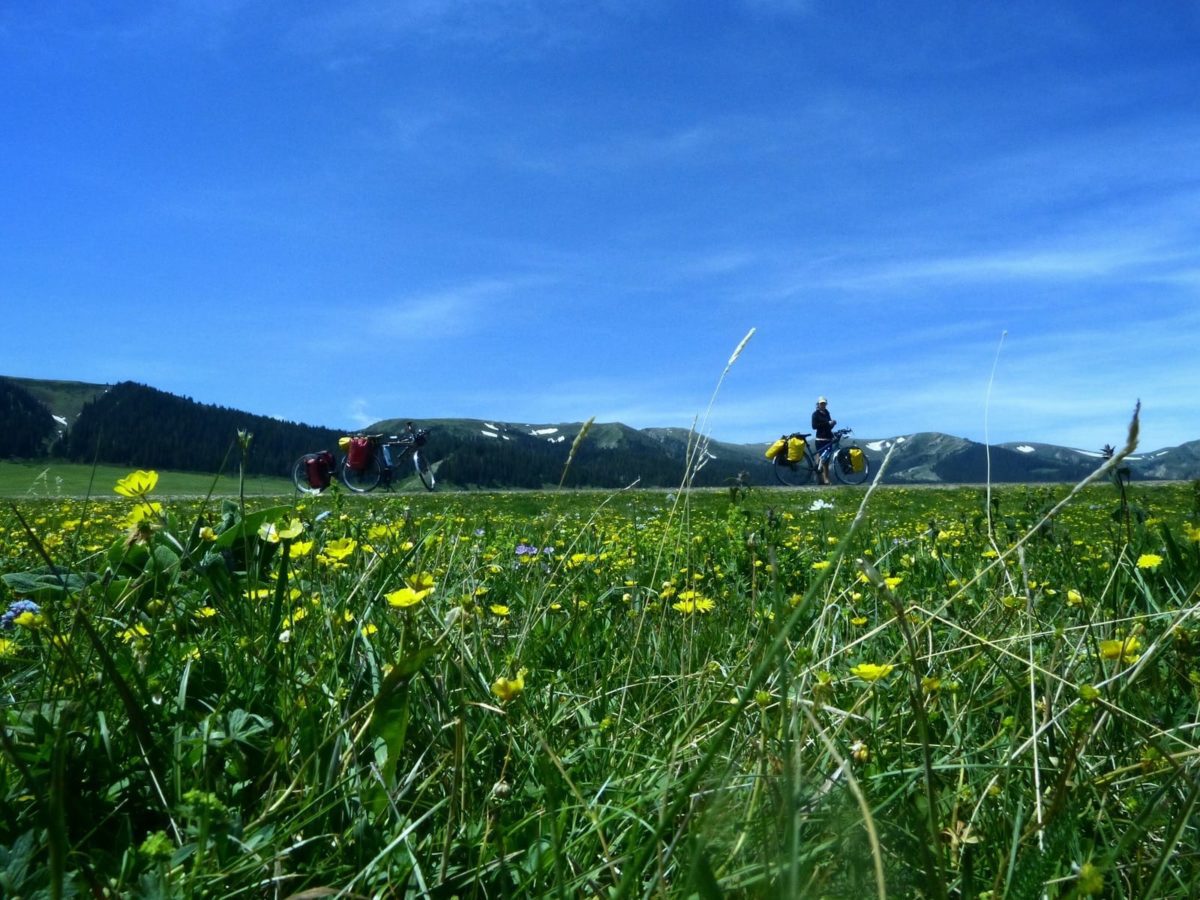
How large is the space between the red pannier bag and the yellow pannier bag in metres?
17.9

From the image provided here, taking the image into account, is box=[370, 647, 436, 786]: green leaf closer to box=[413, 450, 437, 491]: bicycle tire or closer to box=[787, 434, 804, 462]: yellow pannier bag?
box=[413, 450, 437, 491]: bicycle tire

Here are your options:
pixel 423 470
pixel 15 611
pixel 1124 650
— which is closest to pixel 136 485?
pixel 15 611

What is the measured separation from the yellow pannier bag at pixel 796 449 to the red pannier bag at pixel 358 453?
17911mm

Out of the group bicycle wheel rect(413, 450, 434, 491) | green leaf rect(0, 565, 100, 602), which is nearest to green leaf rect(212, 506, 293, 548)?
green leaf rect(0, 565, 100, 602)

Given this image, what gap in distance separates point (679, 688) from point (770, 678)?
0.21 m

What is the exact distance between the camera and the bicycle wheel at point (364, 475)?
3972cm

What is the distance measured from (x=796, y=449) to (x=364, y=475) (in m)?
19.3

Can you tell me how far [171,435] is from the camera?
17262cm

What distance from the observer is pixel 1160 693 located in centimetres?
205

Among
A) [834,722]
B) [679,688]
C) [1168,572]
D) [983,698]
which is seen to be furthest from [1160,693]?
[1168,572]

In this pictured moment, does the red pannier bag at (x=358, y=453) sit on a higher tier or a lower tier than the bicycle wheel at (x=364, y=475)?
higher

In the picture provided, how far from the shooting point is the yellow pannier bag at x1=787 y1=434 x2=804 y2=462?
1454 inches

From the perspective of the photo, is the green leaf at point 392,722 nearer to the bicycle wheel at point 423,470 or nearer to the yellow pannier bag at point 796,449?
the bicycle wheel at point 423,470

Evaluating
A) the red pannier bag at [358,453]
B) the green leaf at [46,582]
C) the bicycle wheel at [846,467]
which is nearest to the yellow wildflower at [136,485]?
the green leaf at [46,582]
